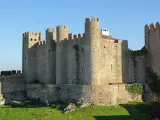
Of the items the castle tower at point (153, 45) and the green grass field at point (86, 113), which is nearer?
the green grass field at point (86, 113)

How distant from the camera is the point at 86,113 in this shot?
39.8m

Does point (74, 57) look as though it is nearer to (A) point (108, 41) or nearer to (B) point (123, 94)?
(A) point (108, 41)

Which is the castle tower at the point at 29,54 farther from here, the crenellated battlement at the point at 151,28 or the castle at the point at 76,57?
the crenellated battlement at the point at 151,28

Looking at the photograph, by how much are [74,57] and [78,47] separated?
1.27 metres

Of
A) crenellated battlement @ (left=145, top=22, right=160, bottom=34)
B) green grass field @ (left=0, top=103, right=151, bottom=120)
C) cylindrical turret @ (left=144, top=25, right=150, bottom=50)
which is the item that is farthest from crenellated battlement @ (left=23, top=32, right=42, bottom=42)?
crenellated battlement @ (left=145, top=22, right=160, bottom=34)

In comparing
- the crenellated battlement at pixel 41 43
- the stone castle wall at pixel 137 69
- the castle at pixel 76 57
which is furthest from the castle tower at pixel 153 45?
the crenellated battlement at pixel 41 43

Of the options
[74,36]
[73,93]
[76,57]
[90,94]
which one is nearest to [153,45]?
[76,57]

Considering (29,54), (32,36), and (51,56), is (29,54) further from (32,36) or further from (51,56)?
(51,56)

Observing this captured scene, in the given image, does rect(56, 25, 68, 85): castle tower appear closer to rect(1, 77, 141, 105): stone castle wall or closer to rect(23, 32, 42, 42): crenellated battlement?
rect(1, 77, 141, 105): stone castle wall

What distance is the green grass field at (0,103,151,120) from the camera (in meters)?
38.9

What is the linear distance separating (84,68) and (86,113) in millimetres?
6013

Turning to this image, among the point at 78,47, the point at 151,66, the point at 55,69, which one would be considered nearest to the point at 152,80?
the point at 151,66

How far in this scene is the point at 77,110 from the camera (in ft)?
Result: 133

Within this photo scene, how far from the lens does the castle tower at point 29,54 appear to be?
55156mm
